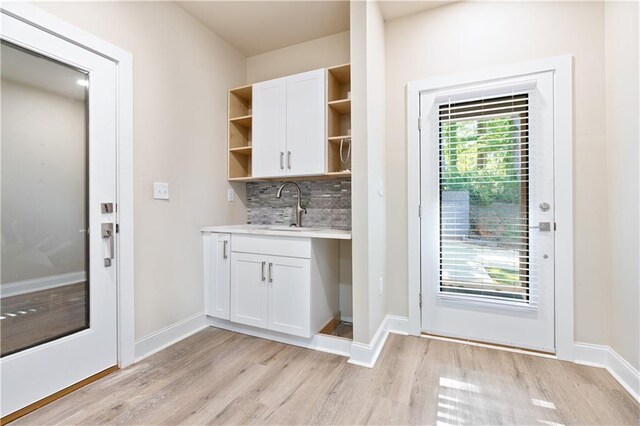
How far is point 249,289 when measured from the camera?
228 centimetres

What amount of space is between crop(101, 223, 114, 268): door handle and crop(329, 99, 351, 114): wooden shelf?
180 cm

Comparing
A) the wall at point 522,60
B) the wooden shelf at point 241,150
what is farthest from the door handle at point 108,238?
the wall at point 522,60

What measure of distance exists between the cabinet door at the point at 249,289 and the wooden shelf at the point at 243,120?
1286 mm

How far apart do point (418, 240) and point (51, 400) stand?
2.49m

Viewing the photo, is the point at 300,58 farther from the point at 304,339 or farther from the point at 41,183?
the point at 304,339

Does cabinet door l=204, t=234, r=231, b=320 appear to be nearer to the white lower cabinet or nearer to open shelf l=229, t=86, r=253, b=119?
the white lower cabinet

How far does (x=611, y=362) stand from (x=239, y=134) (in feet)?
10.9

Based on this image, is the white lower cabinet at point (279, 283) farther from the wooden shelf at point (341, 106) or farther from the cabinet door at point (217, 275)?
the wooden shelf at point (341, 106)

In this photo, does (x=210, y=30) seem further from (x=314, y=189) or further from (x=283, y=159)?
(x=314, y=189)

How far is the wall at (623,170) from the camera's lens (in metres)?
1.61

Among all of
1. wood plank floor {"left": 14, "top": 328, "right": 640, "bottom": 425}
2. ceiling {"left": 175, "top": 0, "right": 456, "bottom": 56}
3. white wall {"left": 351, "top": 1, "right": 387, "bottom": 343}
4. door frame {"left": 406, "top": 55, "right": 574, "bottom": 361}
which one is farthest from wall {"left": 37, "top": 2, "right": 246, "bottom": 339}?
door frame {"left": 406, "top": 55, "right": 574, "bottom": 361}

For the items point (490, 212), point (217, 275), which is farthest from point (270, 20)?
point (490, 212)

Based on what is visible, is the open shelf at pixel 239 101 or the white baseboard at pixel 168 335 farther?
the open shelf at pixel 239 101

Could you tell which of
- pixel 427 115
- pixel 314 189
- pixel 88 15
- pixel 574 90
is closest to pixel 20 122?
pixel 88 15
